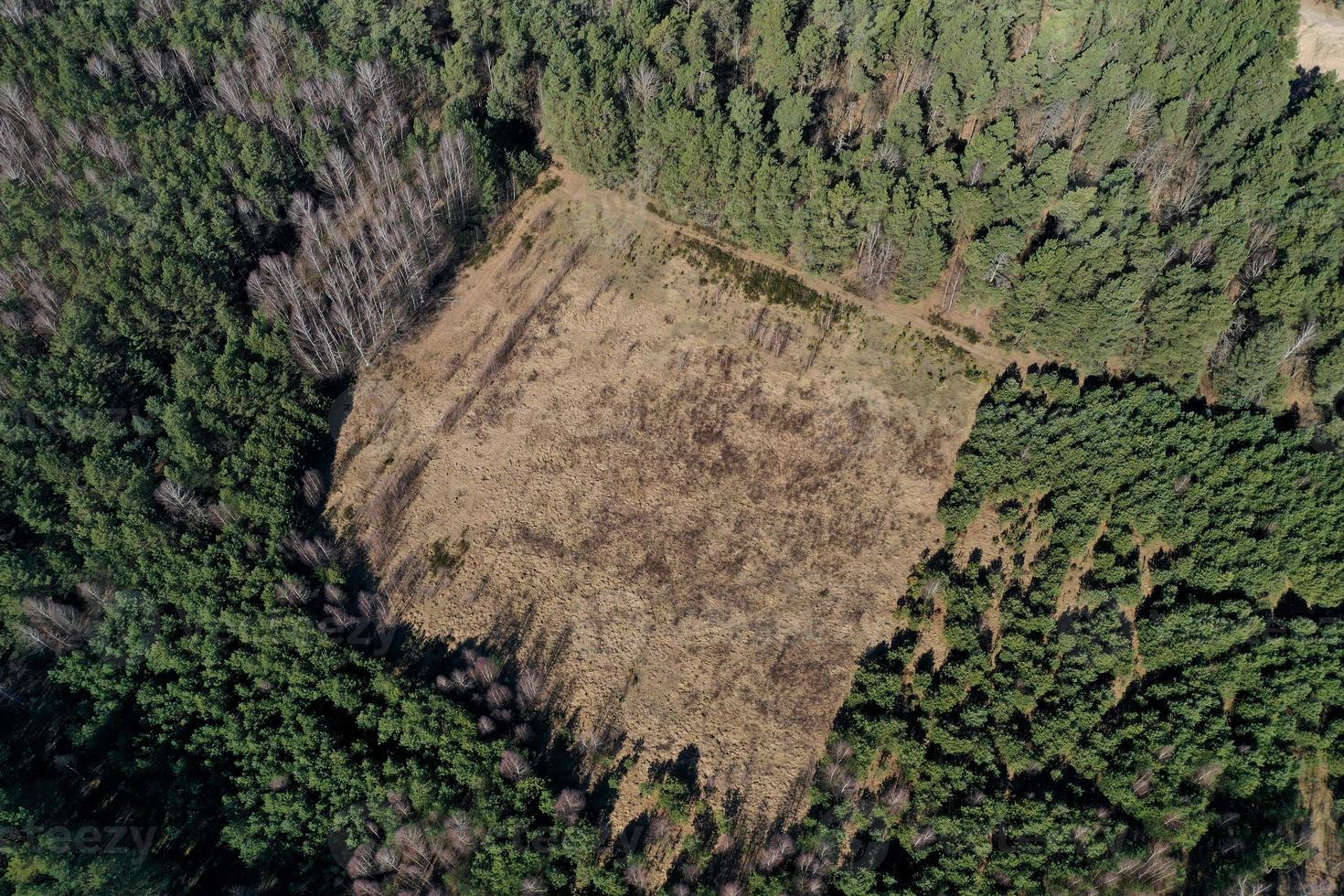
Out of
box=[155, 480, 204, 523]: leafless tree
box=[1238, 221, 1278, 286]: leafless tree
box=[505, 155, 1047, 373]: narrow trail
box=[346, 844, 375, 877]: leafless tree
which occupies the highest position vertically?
box=[1238, 221, 1278, 286]: leafless tree

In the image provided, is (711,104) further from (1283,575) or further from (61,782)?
(61,782)

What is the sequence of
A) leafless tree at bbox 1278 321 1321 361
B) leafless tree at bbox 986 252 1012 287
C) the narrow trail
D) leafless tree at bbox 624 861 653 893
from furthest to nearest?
the narrow trail
leafless tree at bbox 986 252 1012 287
leafless tree at bbox 1278 321 1321 361
leafless tree at bbox 624 861 653 893

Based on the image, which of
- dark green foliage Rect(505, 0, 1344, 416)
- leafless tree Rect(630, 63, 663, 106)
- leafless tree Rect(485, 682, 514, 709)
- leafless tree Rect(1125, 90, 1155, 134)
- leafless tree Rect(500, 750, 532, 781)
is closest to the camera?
leafless tree Rect(500, 750, 532, 781)

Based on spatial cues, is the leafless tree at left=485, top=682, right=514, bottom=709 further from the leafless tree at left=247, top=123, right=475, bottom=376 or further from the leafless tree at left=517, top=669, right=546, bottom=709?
the leafless tree at left=247, top=123, right=475, bottom=376

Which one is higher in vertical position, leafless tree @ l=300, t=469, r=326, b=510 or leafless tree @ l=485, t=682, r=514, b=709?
leafless tree @ l=300, t=469, r=326, b=510

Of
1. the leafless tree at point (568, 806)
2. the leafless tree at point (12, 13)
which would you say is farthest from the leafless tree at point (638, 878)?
the leafless tree at point (12, 13)

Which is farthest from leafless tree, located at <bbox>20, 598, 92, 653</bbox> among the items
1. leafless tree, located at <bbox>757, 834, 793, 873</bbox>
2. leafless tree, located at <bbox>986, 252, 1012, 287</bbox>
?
leafless tree, located at <bbox>986, 252, 1012, 287</bbox>

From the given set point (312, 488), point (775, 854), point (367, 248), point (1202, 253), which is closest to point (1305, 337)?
point (1202, 253)
